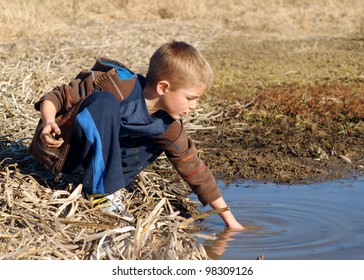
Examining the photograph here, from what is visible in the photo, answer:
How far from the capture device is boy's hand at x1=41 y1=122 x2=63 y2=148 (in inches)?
169

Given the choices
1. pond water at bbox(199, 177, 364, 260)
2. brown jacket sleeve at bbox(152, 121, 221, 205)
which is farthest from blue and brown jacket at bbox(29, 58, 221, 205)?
pond water at bbox(199, 177, 364, 260)

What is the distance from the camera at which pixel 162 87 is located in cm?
469

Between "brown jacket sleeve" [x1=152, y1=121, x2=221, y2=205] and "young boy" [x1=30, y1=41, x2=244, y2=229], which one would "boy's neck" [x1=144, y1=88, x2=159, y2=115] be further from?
"brown jacket sleeve" [x1=152, y1=121, x2=221, y2=205]

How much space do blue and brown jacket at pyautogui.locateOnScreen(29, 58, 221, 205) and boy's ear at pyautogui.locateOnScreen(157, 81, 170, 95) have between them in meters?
0.16

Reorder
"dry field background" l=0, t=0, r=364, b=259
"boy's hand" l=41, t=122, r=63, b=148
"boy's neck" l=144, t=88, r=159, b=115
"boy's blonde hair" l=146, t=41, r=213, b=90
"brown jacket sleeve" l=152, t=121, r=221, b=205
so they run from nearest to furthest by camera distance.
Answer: "dry field background" l=0, t=0, r=364, b=259
"boy's hand" l=41, t=122, r=63, b=148
"boy's blonde hair" l=146, t=41, r=213, b=90
"boy's neck" l=144, t=88, r=159, b=115
"brown jacket sleeve" l=152, t=121, r=221, b=205

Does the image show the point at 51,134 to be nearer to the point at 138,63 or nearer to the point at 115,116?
the point at 115,116

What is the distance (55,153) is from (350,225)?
5.91ft

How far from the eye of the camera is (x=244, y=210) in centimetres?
537

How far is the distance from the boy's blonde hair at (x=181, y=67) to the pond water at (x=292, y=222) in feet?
3.00

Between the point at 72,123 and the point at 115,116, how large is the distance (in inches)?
10.2

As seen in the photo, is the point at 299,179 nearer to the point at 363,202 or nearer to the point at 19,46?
the point at 363,202

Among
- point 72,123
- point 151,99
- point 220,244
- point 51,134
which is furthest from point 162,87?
point 220,244

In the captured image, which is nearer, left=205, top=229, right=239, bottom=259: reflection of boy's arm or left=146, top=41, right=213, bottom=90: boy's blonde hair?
left=205, top=229, right=239, bottom=259: reflection of boy's arm
